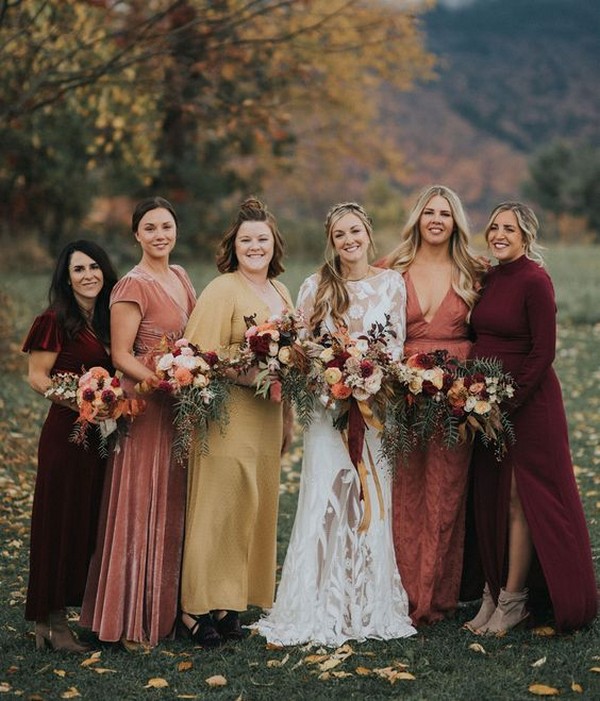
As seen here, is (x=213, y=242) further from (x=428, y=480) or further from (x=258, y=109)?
(x=428, y=480)

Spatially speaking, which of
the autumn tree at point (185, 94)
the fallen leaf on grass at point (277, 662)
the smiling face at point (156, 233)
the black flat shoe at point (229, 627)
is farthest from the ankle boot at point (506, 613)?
the autumn tree at point (185, 94)

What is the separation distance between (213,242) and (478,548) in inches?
740

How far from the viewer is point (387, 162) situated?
2558 centimetres

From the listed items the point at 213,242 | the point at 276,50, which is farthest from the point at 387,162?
the point at 276,50

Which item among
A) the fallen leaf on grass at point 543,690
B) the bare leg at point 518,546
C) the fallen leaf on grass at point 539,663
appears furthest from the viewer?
the bare leg at point 518,546

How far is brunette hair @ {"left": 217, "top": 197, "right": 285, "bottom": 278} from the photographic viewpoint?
5379 mm

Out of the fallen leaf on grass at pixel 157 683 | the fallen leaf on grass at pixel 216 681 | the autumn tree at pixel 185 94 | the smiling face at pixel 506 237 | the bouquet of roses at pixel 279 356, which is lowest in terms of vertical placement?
the fallen leaf on grass at pixel 157 683

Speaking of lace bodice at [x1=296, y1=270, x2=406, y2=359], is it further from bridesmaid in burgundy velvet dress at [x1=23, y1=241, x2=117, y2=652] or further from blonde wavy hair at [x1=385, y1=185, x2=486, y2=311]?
bridesmaid in burgundy velvet dress at [x1=23, y1=241, x2=117, y2=652]

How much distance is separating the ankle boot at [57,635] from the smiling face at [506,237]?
127 inches

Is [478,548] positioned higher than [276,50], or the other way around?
[276,50]

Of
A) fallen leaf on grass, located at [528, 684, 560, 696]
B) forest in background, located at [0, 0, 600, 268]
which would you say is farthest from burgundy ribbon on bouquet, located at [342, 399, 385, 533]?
forest in background, located at [0, 0, 600, 268]

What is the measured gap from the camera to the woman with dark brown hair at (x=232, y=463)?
17.3 feet

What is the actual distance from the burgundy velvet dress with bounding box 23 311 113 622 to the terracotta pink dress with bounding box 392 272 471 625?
1.83 metres

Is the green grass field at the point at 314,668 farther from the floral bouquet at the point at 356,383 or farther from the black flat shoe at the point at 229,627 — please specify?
the floral bouquet at the point at 356,383
